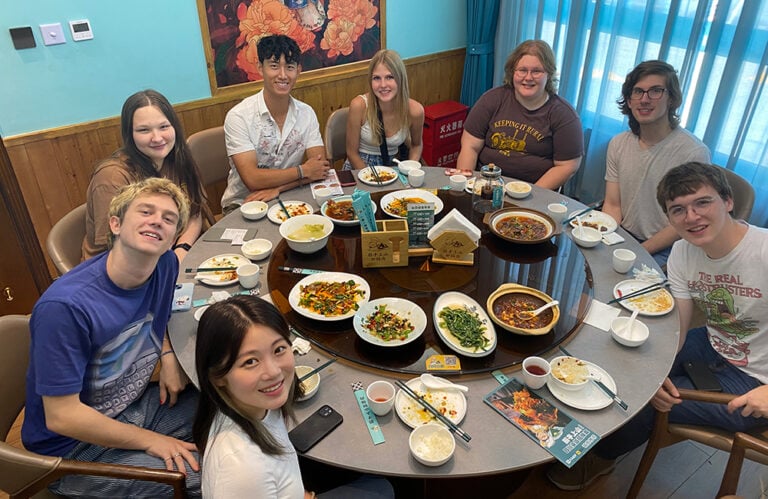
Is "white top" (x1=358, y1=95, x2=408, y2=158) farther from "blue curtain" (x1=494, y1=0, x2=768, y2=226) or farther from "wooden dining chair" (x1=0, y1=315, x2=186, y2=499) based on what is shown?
"wooden dining chair" (x1=0, y1=315, x2=186, y2=499)

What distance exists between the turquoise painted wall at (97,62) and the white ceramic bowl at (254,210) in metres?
1.59

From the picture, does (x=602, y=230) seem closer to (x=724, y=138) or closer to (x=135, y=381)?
(x=724, y=138)

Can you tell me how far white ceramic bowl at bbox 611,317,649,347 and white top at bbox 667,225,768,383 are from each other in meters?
0.35

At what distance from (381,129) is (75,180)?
2130 mm

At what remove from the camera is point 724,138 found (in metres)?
3.50

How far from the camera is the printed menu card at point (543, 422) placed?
1.50 metres

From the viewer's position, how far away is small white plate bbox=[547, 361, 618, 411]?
1.62 m

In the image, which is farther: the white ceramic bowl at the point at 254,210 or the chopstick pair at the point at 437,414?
the white ceramic bowl at the point at 254,210

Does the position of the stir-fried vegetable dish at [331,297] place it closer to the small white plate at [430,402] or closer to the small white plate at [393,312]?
the small white plate at [393,312]

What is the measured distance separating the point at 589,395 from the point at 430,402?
1.67ft

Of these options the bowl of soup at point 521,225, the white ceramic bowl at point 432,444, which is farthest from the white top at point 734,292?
the white ceramic bowl at point 432,444

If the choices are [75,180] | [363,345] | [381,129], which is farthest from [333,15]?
[363,345]

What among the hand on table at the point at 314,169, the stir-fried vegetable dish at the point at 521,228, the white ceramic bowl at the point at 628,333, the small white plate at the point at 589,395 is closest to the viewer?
the small white plate at the point at 589,395

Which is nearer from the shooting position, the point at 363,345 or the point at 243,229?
the point at 363,345
